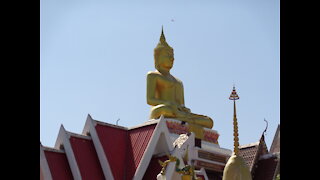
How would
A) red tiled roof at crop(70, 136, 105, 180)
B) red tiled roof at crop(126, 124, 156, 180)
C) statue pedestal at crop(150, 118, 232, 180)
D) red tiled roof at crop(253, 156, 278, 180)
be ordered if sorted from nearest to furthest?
red tiled roof at crop(70, 136, 105, 180) < red tiled roof at crop(126, 124, 156, 180) < red tiled roof at crop(253, 156, 278, 180) < statue pedestal at crop(150, 118, 232, 180)

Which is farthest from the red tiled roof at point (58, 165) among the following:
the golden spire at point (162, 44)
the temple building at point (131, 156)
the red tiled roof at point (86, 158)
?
the golden spire at point (162, 44)

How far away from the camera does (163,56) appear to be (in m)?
20.5

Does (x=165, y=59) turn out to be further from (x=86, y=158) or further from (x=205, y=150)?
(x=86, y=158)

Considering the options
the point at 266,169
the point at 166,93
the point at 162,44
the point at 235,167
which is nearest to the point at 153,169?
the point at 235,167

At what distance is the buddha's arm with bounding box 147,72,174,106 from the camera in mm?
19500

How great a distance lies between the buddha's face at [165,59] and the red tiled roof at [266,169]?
18.6 feet

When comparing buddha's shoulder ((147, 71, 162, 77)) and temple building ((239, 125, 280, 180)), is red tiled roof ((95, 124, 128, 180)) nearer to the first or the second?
temple building ((239, 125, 280, 180))

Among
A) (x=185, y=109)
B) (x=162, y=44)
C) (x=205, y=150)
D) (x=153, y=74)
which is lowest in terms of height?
(x=205, y=150)

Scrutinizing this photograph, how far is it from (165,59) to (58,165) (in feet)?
29.1

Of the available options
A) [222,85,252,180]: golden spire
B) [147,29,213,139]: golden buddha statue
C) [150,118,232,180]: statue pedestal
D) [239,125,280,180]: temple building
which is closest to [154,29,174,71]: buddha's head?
[147,29,213,139]: golden buddha statue

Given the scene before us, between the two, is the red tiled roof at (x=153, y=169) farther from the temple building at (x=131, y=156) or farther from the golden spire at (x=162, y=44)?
the golden spire at (x=162, y=44)
